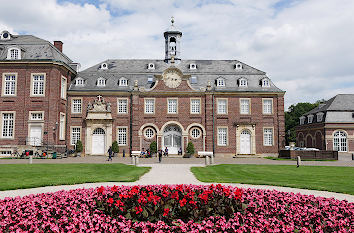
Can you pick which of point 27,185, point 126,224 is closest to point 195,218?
point 126,224

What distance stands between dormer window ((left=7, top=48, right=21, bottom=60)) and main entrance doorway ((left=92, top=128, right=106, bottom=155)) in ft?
38.5

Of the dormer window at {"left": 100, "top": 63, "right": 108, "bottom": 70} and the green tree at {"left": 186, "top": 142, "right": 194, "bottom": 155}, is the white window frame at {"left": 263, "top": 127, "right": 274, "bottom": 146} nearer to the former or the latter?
the green tree at {"left": 186, "top": 142, "right": 194, "bottom": 155}

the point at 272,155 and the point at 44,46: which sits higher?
the point at 44,46

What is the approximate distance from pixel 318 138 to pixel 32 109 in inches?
1553

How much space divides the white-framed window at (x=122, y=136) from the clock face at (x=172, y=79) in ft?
24.9

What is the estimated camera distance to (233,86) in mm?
34344

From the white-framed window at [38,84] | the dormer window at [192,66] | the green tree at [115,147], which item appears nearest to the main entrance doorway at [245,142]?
the dormer window at [192,66]

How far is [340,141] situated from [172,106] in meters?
24.8

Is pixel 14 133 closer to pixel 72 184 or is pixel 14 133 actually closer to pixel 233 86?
pixel 72 184

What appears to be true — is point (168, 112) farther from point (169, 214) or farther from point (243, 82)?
point (169, 214)

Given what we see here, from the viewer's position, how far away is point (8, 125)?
2995 cm

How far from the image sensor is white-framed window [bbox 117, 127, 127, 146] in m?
33.0

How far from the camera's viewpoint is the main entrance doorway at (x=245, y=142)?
109 ft

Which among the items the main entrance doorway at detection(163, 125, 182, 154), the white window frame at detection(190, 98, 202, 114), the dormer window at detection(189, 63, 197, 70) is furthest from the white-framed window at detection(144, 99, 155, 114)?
the dormer window at detection(189, 63, 197, 70)
